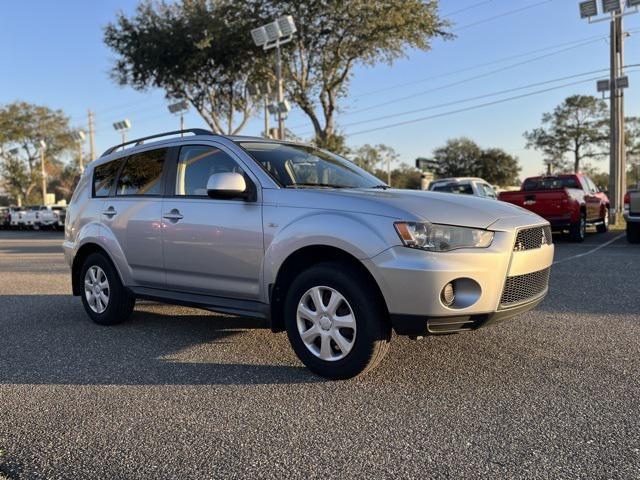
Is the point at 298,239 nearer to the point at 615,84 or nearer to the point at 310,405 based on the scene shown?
the point at 310,405

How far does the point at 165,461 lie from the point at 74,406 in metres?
1.12

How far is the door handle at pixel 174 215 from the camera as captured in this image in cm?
505

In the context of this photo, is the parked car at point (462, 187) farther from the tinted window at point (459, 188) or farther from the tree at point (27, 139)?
the tree at point (27, 139)

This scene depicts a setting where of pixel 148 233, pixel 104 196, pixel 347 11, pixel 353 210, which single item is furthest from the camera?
pixel 347 11

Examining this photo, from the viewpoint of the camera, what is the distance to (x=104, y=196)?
612 centimetres

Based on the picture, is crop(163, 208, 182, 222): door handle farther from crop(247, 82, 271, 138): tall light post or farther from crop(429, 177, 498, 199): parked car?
crop(247, 82, 271, 138): tall light post

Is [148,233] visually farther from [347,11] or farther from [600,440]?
[347,11]

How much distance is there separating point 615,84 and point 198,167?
840 inches

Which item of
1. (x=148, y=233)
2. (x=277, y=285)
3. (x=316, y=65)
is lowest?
(x=277, y=285)

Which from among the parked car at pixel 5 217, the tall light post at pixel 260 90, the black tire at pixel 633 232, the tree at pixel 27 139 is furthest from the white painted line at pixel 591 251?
the tree at pixel 27 139

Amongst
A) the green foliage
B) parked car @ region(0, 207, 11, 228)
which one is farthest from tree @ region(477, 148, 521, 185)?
parked car @ region(0, 207, 11, 228)

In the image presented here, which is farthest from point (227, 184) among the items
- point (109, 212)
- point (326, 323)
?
point (109, 212)

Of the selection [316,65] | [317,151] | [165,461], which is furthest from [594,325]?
[316,65]

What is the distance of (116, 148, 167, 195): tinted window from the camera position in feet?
18.1
